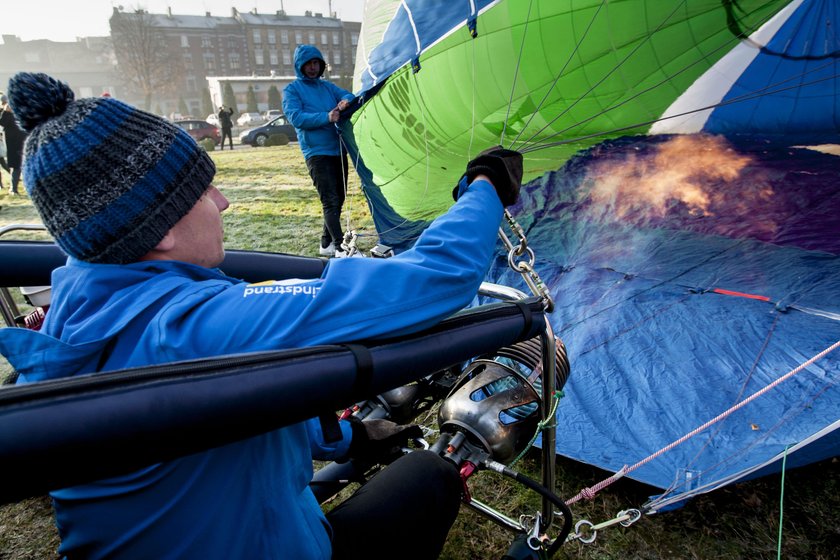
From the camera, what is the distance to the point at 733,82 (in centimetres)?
381

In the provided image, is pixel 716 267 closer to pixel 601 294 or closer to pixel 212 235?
pixel 601 294

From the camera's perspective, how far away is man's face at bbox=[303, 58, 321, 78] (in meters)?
4.08

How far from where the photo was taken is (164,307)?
74cm

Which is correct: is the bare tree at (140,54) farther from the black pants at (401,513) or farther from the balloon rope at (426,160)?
the black pants at (401,513)

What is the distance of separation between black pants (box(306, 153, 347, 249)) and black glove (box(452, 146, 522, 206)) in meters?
3.33

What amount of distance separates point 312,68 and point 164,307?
3.84m

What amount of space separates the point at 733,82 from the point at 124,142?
14.2ft

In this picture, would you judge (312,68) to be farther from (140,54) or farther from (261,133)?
(140,54)

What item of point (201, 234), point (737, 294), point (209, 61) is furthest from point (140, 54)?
point (201, 234)

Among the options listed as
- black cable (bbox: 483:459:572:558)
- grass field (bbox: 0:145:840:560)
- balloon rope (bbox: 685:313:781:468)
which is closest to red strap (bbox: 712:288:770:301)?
balloon rope (bbox: 685:313:781:468)

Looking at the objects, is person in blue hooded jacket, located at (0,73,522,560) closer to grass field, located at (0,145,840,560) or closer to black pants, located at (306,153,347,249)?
grass field, located at (0,145,840,560)

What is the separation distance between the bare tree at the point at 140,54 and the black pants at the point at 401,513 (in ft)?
138

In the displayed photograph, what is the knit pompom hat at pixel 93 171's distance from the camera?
30.2 inches

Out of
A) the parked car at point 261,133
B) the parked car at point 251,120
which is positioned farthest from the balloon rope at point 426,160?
the parked car at point 251,120
